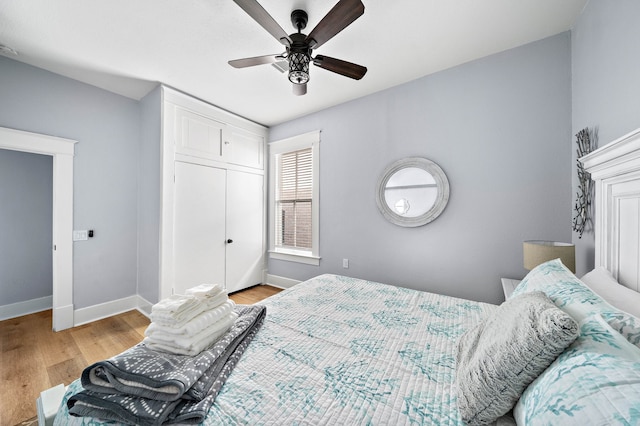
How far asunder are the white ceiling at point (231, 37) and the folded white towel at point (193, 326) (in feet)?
6.85

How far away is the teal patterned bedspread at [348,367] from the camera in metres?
0.78

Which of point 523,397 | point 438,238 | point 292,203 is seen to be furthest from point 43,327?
point 438,238

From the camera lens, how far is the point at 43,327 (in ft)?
8.50

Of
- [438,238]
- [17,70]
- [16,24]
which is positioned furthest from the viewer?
[438,238]

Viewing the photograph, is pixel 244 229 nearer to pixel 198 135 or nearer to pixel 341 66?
pixel 198 135

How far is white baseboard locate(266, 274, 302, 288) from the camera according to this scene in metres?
3.80

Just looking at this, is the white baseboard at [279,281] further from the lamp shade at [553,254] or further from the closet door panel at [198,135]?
the lamp shade at [553,254]

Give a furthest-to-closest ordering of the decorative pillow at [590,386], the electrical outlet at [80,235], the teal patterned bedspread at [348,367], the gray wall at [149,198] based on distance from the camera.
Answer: the gray wall at [149,198] < the electrical outlet at [80,235] < the teal patterned bedspread at [348,367] < the decorative pillow at [590,386]

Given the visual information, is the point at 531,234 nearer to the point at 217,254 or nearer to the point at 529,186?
the point at 529,186

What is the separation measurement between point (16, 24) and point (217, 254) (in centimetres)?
272

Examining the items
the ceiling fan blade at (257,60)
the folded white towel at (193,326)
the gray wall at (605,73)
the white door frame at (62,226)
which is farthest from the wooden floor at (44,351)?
the gray wall at (605,73)

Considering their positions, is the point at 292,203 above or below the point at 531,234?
above

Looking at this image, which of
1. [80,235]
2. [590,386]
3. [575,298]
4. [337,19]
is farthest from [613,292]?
[80,235]

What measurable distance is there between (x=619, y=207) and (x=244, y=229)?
370 centimetres
